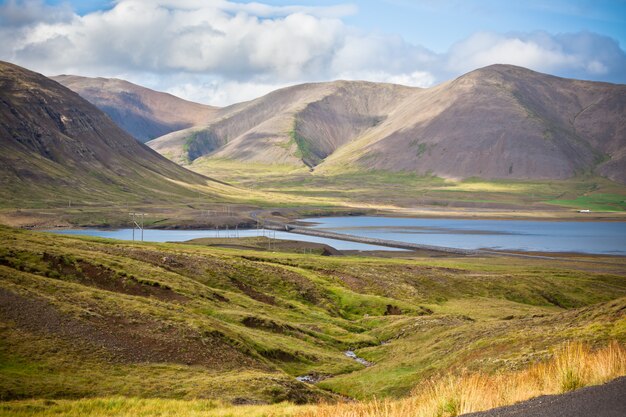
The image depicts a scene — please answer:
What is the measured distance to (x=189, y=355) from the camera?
51.2 metres

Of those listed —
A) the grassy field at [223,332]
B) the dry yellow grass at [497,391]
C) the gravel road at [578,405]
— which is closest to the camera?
the gravel road at [578,405]

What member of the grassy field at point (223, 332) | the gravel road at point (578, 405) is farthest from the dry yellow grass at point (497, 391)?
the grassy field at point (223, 332)

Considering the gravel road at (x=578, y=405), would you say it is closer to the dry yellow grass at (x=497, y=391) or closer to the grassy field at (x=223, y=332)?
the dry yellow grass at (x=497, y=391)

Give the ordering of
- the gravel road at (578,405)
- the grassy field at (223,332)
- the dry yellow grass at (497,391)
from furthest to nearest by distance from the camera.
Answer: the grassy field at (223,332), the dry yellow grass at (497,391), the gravel road at (578,405)

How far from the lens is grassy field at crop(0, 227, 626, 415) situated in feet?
138

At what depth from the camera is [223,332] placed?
187 ft

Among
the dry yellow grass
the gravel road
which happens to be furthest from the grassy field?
the gravel road

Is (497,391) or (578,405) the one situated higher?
(578,405)

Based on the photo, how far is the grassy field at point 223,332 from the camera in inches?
1661

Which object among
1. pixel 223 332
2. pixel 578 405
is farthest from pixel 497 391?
pixel 223 332

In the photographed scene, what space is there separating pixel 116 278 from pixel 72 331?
22674mm

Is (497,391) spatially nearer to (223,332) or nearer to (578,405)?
(578,405)

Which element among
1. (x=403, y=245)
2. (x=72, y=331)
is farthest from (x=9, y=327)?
(x=403, y=245)

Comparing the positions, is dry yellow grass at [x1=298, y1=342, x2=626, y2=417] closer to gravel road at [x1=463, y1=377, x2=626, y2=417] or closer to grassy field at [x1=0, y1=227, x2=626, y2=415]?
gravel road at [x1=463, y1=377, x2=626, y2=417]
